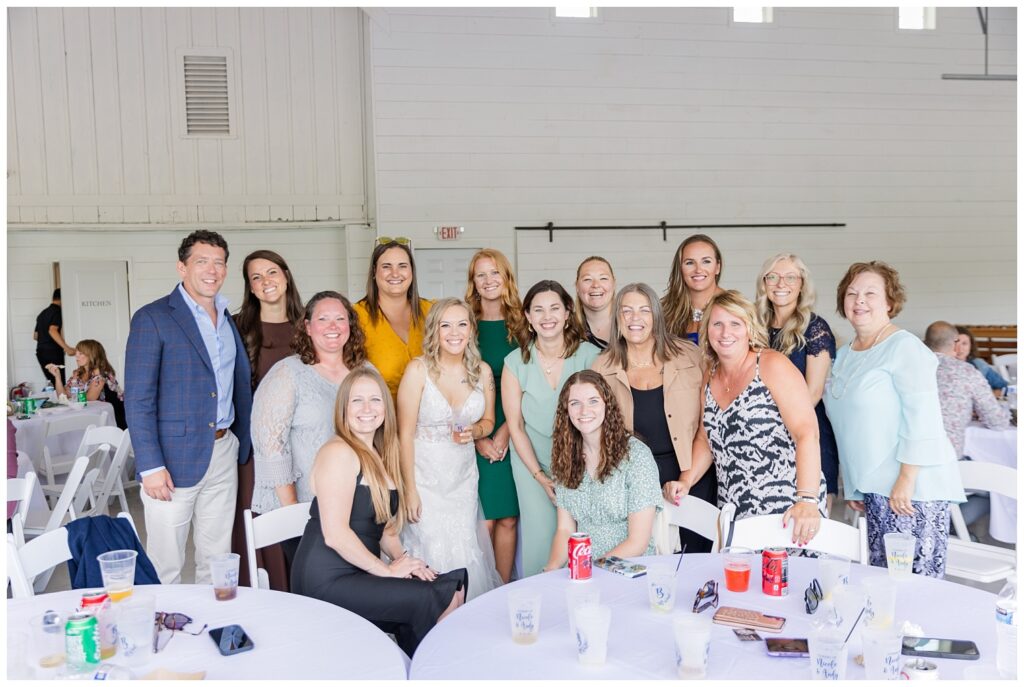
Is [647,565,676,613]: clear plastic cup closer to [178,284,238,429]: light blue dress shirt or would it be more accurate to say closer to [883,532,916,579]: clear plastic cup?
[883,532,916,579]: clear plastic cup

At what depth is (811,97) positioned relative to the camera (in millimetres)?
8742

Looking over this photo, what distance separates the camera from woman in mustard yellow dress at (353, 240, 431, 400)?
3631 millimetres

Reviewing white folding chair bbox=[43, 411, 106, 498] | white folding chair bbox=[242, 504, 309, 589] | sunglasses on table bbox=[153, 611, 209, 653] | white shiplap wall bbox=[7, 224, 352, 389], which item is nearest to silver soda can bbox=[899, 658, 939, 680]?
sunglasses on table bbox=[153, 611, 209, 653]

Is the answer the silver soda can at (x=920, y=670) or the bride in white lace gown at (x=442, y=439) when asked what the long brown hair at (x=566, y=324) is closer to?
the bride in white lace gown at (x=442, y=439)

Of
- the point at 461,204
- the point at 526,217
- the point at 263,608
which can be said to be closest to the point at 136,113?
the point at 461,204

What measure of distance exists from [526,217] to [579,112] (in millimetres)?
1176

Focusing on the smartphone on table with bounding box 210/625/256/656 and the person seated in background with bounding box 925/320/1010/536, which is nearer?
the smartphone on table with bounding box 210/625/256/656

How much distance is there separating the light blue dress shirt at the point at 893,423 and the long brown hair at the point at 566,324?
1059 mm

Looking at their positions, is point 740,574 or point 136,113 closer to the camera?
point 740,574

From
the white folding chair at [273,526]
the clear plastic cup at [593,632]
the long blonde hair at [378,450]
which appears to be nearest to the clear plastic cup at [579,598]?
the clear plastic cup at [593,632]

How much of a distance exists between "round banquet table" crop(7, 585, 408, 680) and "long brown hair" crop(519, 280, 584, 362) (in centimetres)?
157

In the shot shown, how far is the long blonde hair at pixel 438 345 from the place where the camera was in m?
3.26

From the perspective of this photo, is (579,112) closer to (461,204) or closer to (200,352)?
(461,204)

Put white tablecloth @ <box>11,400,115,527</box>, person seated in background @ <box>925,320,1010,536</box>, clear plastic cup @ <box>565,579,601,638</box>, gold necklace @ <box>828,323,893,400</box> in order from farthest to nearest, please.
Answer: white tablecloth @ <box>11,400,115,527</box> < person seated in background @ <box>925,320,1010,536</box> < gold necklace @ <box>828,323,893,400</box> < clear plastic cup @ <box>565,579,601,638</box>
